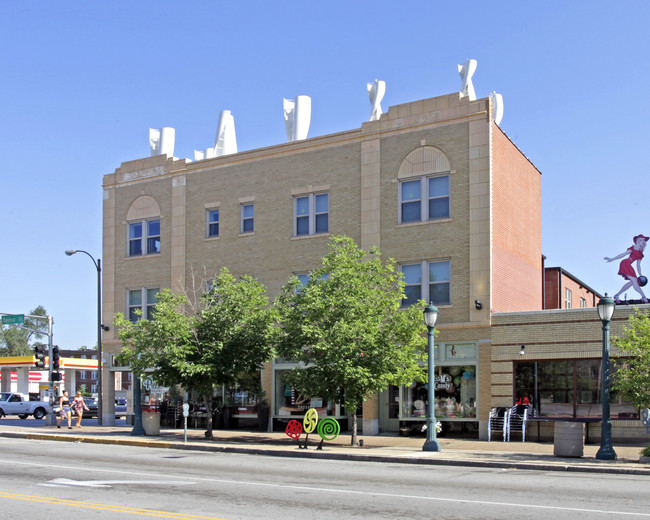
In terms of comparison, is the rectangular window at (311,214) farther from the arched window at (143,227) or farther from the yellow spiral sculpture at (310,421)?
the yellow spiral sculpture at (310,421)

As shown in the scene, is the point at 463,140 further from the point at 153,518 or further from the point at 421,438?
the point at 153,518

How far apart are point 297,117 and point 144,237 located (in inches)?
354

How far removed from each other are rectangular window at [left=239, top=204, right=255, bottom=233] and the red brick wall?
33.1 feet

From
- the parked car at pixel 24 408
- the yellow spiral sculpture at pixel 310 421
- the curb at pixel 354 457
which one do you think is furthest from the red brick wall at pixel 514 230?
the parked car at pixel 24 408

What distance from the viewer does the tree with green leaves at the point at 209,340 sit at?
24.8m

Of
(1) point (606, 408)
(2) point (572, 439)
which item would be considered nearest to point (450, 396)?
(2) point (572, 439)

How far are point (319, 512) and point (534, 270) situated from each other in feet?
73.7

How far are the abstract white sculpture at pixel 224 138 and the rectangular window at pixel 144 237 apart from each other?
12.0 ft

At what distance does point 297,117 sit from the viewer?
31562 mm

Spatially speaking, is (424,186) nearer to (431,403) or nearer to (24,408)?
(431,403)

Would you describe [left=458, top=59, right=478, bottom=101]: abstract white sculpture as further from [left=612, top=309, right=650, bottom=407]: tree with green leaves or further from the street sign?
the street sign

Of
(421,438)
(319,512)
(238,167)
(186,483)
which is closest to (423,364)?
(421,438)

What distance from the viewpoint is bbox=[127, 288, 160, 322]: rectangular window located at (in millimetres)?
34062

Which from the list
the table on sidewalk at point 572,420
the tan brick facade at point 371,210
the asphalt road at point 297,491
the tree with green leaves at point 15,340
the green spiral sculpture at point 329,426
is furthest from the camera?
the tree with green leaves at point 15,340
